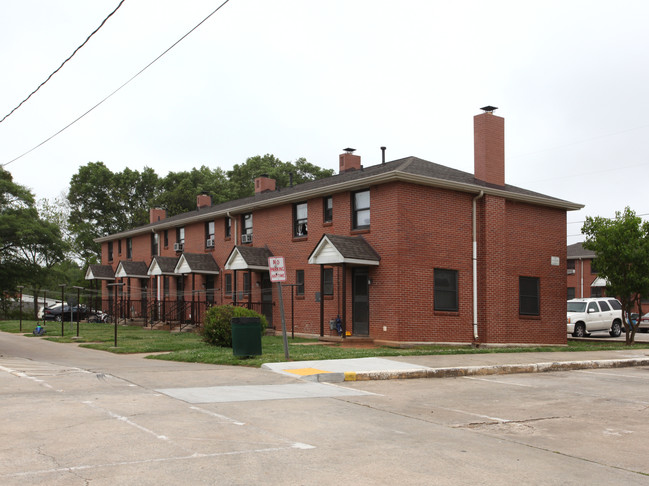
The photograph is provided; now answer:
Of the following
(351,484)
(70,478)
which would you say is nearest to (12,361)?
(70,478)

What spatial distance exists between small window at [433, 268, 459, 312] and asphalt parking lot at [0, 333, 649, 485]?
8689 millimetres

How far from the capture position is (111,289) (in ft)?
147

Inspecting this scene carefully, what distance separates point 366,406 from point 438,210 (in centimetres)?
1329

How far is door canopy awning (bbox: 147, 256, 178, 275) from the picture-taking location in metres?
34.2

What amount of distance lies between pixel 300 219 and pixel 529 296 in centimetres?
967

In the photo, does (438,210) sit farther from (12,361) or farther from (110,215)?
(110,215)

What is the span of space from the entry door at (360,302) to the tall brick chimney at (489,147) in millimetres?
6265

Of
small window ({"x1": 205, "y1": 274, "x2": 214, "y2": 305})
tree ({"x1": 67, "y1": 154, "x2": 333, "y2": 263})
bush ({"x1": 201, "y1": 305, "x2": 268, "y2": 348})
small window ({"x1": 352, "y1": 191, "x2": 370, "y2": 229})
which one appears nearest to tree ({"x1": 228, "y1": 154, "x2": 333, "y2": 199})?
tree ({"x1": 67, "y1": 154, "x2": 333, "y2": 263})

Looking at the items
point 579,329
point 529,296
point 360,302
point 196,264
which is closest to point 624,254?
Result: point 529,296

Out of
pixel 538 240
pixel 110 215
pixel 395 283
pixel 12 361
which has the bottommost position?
pixel 12 361

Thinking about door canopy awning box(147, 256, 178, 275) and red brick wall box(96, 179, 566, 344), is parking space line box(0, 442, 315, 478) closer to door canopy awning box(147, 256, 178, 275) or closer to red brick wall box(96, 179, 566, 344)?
red brick wall box(96, 179, 566, 344)

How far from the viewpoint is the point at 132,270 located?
3966 cm

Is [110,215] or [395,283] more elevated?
[110,215]

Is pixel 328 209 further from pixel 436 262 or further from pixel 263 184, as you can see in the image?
pixel 263 184
